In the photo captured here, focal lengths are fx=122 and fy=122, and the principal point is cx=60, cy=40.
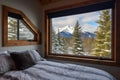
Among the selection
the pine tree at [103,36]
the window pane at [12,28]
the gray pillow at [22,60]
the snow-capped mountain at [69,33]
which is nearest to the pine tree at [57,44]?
the snow-capped mountain at [69,33]

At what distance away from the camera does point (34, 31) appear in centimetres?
324

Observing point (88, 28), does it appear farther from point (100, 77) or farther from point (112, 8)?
point (100, 77)

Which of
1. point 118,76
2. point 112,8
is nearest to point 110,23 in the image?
point 112,8

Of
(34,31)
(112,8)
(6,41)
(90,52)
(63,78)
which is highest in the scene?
(112,8)

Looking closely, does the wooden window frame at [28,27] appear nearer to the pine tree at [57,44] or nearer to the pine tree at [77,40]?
the pine tree at [57,44]

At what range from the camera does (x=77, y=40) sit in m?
2.99

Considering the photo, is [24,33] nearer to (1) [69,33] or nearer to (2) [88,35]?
(1) [69,33]

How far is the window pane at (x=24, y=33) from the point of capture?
2.97m

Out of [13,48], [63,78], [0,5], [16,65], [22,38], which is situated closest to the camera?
[63,78]

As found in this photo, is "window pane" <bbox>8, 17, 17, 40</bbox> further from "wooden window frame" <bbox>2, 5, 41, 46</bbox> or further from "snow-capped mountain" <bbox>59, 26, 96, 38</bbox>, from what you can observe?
"snow-capped mountain" <bbox>59, 26, 96, 38</bbox>

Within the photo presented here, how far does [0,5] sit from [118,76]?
8.90 ft

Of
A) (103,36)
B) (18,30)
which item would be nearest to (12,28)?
(18,30)

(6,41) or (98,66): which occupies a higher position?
(6,41)

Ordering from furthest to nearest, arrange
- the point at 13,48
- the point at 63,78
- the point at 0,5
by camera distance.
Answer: the point at 13,48, the point at 0,5, the point at 63,78
